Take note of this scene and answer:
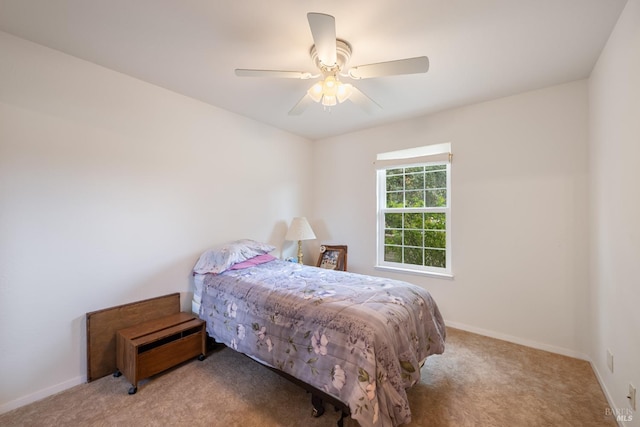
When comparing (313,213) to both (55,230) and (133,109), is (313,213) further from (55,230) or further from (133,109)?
(55,230)

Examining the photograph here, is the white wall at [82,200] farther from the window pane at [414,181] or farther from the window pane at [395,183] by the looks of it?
the window pane at [414,181]

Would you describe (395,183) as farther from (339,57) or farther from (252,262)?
(252,262)

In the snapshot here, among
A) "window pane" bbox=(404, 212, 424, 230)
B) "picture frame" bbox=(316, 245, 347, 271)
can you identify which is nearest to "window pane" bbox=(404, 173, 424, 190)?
"window pane" bbox=(404, 212, 424, 230)

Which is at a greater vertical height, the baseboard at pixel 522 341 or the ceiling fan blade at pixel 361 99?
the ceiling fan blade at pixel 361 99

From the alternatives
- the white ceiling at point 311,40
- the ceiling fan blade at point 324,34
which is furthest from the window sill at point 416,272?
the ceiling fan blade at point 324,34

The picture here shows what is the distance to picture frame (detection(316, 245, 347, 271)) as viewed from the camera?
3.59 meters

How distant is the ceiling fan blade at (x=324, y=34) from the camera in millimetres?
1221

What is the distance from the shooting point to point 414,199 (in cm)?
334

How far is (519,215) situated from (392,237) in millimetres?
1411

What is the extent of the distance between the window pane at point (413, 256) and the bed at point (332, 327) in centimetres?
124

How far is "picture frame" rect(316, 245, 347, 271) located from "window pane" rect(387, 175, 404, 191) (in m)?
1.06

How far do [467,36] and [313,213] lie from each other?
2.97m

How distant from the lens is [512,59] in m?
1.98

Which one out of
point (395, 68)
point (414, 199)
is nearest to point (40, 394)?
point (395, 68)
